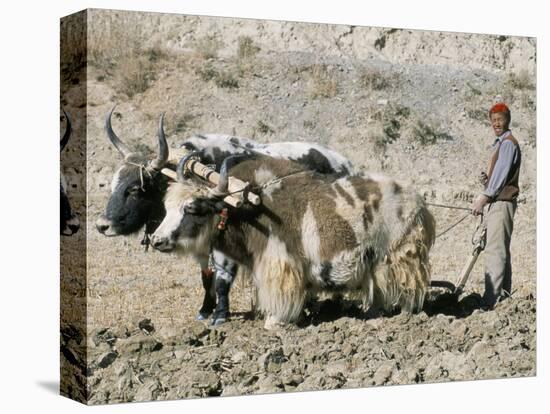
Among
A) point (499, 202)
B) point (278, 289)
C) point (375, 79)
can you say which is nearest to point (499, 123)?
point (499, 202)

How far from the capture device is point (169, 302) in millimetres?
11422

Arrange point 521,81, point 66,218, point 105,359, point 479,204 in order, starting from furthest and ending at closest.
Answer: point 521,81 → point 479,204 → point 66,218 → point 105,359

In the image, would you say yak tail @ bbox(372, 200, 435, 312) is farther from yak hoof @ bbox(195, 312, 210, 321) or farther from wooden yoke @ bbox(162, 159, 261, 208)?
yak hoof @ bbox(195, 312, 210, 321)

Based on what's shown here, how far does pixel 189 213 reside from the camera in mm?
11430

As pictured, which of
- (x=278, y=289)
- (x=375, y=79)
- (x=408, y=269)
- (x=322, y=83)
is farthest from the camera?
(x=375, y=79)

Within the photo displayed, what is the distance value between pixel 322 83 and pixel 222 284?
82.5 inches

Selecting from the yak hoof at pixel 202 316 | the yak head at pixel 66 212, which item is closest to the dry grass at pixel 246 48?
the yak head at pixel 66 212

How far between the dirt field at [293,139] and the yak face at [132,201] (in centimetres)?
9

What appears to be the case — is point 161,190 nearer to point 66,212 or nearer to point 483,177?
point 66,212

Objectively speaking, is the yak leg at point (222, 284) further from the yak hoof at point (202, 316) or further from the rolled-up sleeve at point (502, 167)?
the rolled-up sleeve at point (502, 167)

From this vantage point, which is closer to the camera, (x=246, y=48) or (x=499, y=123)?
(x=246, y=48)

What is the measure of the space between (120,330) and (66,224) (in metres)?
1.10

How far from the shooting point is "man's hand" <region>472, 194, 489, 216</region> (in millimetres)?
12867

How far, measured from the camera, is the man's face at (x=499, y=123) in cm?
1300
